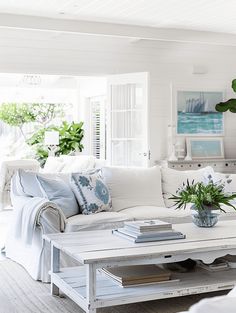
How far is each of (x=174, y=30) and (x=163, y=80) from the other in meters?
1.26

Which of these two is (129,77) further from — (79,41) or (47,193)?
(47,193)

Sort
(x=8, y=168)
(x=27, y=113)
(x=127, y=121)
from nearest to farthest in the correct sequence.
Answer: (x=8, y=168) → (x=127, y=121) → (x=27, y=113)

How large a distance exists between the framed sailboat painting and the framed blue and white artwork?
99mm

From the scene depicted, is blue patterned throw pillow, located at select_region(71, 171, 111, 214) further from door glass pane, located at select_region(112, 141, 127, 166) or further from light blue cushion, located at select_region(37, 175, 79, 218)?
door glass pane, located at select_region(112, 141, 127, 166)

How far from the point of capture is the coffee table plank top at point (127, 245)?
336cm

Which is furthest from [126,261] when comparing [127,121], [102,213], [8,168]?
[127,121]

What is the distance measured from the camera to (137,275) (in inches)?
145

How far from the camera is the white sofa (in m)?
4.52

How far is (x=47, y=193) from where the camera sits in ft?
16.1

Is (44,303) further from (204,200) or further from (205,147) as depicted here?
(205,147)

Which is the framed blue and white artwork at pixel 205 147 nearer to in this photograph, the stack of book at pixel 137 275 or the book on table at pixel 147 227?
the book on table at pixel 147 227

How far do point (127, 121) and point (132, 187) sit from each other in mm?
2602

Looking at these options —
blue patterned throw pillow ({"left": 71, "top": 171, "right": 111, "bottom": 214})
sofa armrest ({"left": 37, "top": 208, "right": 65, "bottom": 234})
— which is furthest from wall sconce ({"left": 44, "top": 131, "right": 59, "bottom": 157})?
sofa armrest ({"left": 37, "top": 208, "right": 65, "bottom": 234})

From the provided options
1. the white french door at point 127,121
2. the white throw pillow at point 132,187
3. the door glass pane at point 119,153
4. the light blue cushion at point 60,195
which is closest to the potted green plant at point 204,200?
the light blue cushion at point 60,195
